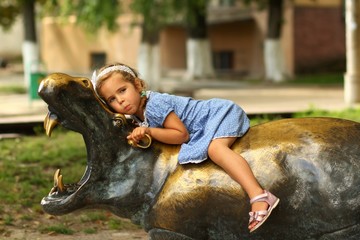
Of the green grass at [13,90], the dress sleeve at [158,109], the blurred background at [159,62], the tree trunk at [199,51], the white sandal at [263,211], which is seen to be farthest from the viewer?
the tree trunk at [199,51]

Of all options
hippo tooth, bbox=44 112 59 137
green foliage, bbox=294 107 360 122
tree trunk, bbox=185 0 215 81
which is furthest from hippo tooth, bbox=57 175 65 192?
tree trunk, bbox=185 0 215 81

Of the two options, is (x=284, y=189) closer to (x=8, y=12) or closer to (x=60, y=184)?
(x=60, y=184)

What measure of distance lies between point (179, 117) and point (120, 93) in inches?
12.2

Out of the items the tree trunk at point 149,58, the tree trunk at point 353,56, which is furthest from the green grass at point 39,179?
the tree trunk at point 149,58

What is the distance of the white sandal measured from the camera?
3582mm

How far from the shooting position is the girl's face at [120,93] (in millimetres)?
3955

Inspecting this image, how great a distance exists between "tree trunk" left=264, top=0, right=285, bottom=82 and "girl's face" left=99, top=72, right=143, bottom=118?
2317 cm

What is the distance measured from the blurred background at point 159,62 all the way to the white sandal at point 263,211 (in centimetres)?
217

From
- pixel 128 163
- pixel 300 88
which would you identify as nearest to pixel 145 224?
pixel 128 163

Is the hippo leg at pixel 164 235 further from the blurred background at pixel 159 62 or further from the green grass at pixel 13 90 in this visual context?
the green grass at pixel 13 90

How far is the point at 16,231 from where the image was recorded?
588cm

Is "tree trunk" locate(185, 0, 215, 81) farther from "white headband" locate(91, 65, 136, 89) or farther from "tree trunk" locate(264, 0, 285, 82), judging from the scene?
"white headband" locate(91, 65, 136, 89)

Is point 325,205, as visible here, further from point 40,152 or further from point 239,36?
point 239,36

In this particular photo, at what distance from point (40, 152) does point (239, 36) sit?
88.2 ft
